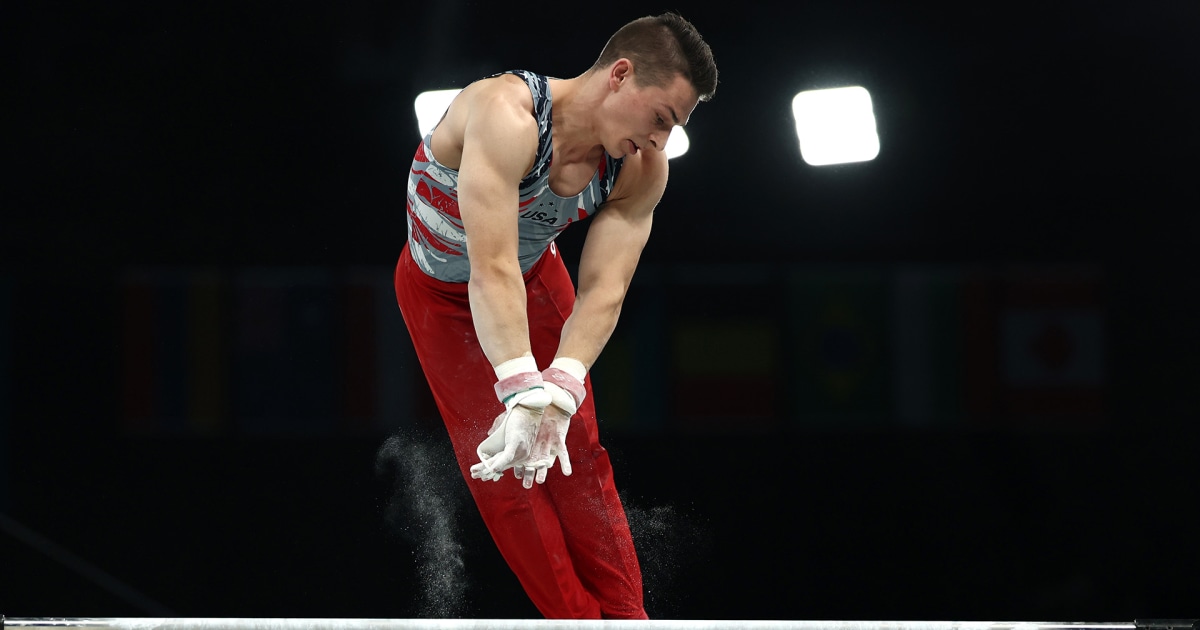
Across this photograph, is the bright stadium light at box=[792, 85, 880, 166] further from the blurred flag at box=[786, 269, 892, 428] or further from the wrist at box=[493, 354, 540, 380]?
the wrist at box=[493, 354, 540, 380]

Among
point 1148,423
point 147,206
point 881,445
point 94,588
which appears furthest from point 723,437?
point 94,588

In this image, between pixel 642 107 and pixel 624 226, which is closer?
pixel 642 107

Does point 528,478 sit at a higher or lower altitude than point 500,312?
lower

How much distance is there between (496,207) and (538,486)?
711mm

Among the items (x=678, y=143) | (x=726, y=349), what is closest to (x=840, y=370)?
(x=726, y=349)

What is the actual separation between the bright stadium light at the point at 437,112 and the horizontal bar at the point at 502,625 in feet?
5.02

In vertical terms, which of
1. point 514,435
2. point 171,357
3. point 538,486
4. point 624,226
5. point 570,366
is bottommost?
point 538,486

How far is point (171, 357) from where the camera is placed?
325 cm

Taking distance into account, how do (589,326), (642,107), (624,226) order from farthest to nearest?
(624,226) < (589,326) < (642,107)

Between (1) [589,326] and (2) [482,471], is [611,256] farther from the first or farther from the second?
(2) [482,471]

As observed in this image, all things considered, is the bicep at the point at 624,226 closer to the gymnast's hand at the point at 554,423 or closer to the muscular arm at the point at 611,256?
the muscular arm at the point at 611,256

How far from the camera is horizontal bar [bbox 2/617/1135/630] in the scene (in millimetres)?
1891

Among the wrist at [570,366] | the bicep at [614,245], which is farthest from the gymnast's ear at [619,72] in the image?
the wrist at [570,366]

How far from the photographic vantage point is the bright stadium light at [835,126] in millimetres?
3025
